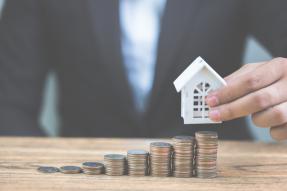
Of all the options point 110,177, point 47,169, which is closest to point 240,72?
point 110,177

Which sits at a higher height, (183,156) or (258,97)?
(258,97)

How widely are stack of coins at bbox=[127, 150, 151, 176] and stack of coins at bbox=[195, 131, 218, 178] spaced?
4.9 inches

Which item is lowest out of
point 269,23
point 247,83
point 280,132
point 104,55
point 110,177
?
point 110,177

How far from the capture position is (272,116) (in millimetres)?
1346

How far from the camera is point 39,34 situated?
233 cm

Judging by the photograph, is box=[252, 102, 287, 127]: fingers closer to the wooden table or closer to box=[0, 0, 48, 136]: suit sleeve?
the wooden table

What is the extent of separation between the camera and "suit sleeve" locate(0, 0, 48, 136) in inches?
87.7

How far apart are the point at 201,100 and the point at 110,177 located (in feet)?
0.94

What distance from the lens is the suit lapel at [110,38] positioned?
2.11m

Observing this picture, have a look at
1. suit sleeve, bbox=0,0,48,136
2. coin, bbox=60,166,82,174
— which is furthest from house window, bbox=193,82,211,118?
suit sleeve, bbox=0,0,48,136

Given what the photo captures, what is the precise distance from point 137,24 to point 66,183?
3.55ft

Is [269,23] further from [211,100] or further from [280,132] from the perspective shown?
[211,100]

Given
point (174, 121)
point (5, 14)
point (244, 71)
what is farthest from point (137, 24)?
point (244, 71)

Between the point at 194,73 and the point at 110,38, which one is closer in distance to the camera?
the point at 194,73
